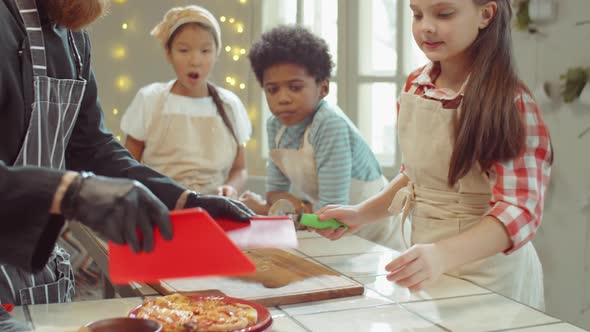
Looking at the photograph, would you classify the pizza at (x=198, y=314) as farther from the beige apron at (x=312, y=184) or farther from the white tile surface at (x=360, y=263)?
the beige apron at (x=312, y=184)

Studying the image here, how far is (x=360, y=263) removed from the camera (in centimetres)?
134

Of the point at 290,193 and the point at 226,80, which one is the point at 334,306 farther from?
the point at 226,80

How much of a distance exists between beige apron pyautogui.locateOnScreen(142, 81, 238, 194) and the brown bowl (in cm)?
164

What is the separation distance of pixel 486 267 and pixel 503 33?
0.47 m

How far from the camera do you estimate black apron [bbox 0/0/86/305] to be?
1114 mm

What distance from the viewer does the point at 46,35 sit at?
117cm

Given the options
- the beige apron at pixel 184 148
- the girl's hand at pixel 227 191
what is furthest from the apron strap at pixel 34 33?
the beige apron at pixel 184 148

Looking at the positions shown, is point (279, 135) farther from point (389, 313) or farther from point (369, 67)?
point (389, 313)

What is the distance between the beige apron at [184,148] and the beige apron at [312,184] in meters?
0.35

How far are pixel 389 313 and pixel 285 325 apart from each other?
17 centimetres

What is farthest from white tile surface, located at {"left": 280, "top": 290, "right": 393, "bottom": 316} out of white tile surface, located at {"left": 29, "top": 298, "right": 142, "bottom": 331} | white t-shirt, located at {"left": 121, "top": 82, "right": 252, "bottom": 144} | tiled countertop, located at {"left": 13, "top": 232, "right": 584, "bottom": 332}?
white t-shirt, located at {"left": 121, "top": 82, "right": 252, "bottom": 144}

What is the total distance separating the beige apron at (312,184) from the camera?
211 centimetres

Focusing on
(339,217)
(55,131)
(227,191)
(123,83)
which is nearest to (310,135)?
(227,191)

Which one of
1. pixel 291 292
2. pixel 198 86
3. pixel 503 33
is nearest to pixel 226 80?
pixel 198 86
